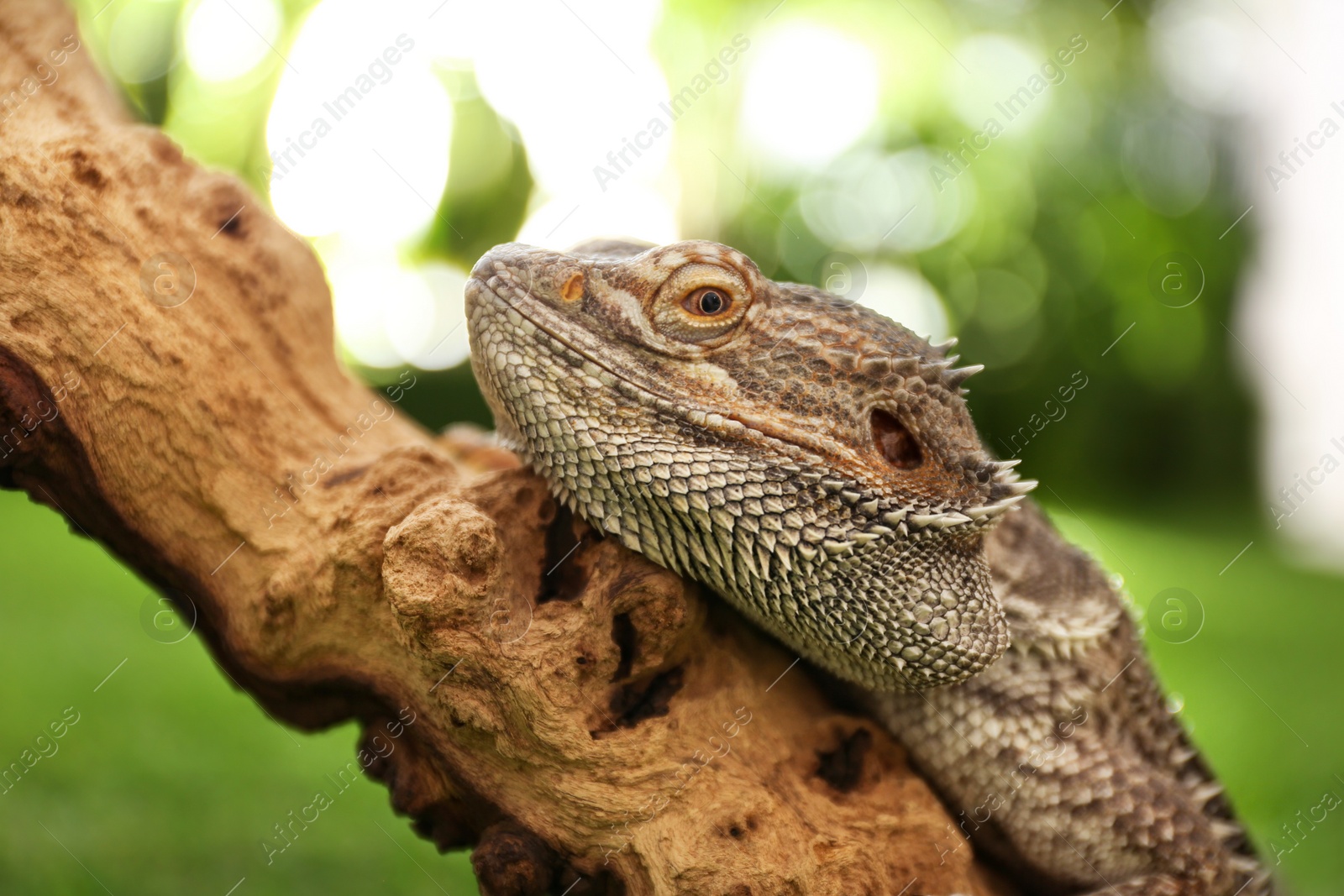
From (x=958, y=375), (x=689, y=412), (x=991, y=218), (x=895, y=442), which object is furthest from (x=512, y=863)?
(x=991, y=218)

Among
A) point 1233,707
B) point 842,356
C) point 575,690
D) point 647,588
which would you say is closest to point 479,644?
point 575,690

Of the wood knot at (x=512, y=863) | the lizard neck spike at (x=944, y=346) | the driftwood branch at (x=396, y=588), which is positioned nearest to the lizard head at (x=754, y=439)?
the lizard neck spike at (x=944, y=346)

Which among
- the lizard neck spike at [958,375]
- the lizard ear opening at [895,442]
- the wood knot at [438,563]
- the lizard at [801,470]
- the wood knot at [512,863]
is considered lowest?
the wood knot at [512,863]

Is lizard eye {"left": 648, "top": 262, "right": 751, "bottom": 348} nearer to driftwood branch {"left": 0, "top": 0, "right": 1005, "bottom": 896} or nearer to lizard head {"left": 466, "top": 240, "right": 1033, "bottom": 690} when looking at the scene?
lizard head {"left": 466, "top": 240, "right": 1033, "bottom": 690}

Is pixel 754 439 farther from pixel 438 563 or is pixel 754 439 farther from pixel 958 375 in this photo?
pixel 438 563

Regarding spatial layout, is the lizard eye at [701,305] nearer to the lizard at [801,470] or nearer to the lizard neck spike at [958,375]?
the lizard at [801,470]

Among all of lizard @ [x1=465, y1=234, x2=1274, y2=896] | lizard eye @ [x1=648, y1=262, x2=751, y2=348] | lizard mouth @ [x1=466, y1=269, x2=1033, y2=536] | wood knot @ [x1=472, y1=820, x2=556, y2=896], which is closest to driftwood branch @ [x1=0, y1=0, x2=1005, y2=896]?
wood knot @ [x1=472, y1=820, x2=556, y2=896]

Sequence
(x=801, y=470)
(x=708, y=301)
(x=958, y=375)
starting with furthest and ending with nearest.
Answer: (x=958, y=375), (x=708, y=301), (x=801, y=470)
